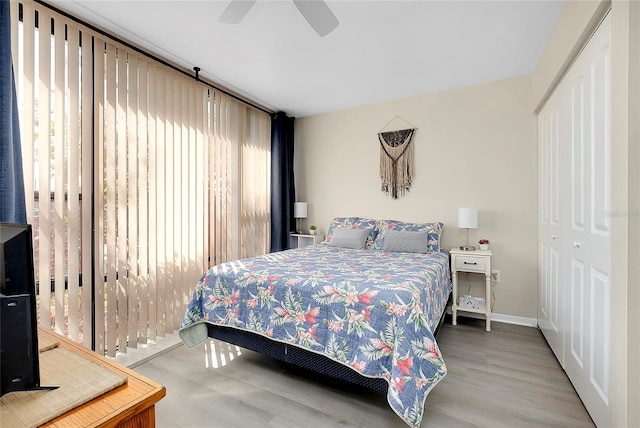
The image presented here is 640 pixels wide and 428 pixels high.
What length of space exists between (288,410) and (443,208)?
269cm

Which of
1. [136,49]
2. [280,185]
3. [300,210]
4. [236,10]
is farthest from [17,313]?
[300,210]

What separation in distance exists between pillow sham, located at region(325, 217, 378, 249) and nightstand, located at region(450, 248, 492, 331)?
0.89 meters

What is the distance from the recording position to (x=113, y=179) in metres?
2.36

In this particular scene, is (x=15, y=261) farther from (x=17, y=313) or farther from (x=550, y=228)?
(x=550, y=228)

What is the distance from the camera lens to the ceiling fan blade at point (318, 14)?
1771 millimetres

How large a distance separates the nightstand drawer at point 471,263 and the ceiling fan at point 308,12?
8.00 ft

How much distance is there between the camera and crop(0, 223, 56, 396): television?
2.00 feet

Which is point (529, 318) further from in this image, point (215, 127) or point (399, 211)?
point (215, 127)

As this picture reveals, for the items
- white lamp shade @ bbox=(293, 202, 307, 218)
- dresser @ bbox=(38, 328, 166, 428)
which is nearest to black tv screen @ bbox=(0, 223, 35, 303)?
dresser @ bbox=(38, 328, 166, 428)

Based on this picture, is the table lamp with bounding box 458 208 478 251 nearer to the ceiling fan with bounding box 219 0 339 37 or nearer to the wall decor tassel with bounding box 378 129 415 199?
the wall decor tassel with bounding box 378 129 415 199

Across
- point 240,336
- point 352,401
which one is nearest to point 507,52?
point 352,401

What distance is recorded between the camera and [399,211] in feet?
12.3

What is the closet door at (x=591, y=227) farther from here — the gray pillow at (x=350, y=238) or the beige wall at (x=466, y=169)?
the gray pillow at (x=350, y=238)

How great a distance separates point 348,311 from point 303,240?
268 centimetres
